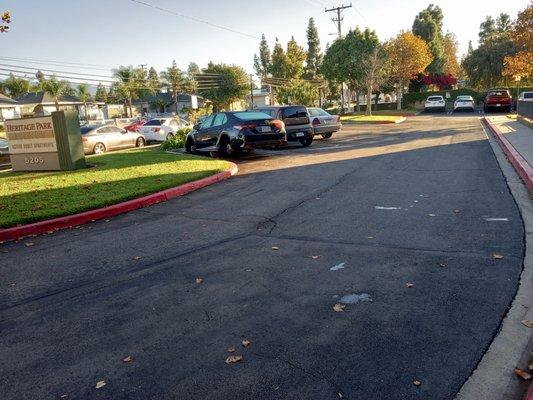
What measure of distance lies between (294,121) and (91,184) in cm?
962

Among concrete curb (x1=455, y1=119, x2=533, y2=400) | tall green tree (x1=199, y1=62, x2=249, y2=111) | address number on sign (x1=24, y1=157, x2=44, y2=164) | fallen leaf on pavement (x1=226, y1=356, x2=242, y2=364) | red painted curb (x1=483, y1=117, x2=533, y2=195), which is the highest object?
tall green tree (x1=199, y1=62, x2=249, y2=111)

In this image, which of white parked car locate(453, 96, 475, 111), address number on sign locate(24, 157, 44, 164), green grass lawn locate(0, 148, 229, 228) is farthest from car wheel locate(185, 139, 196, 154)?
white parked car locate(453, 96, 475, 111)

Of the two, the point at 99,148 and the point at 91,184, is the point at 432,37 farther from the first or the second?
the point at 91,184

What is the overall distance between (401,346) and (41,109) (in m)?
81.8

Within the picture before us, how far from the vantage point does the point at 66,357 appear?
347cm

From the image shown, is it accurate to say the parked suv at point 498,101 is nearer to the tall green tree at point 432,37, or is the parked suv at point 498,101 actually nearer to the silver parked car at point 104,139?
the silver parked car at point 104,139

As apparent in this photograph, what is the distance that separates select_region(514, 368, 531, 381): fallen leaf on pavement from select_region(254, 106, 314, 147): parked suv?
50.6ft

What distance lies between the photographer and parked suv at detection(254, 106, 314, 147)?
59.3ft

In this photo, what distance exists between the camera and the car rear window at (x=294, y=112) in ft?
59.7

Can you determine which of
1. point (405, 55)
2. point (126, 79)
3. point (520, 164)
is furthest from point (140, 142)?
point (126, 79)

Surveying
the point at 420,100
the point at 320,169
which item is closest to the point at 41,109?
the point at 420,100

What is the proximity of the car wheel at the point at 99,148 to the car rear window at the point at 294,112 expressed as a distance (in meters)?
8.97

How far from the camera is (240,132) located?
14.5 metres

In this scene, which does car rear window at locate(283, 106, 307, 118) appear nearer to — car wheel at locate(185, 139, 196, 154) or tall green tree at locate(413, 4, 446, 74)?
car wheel at locate(185, 139, 196, 154)
